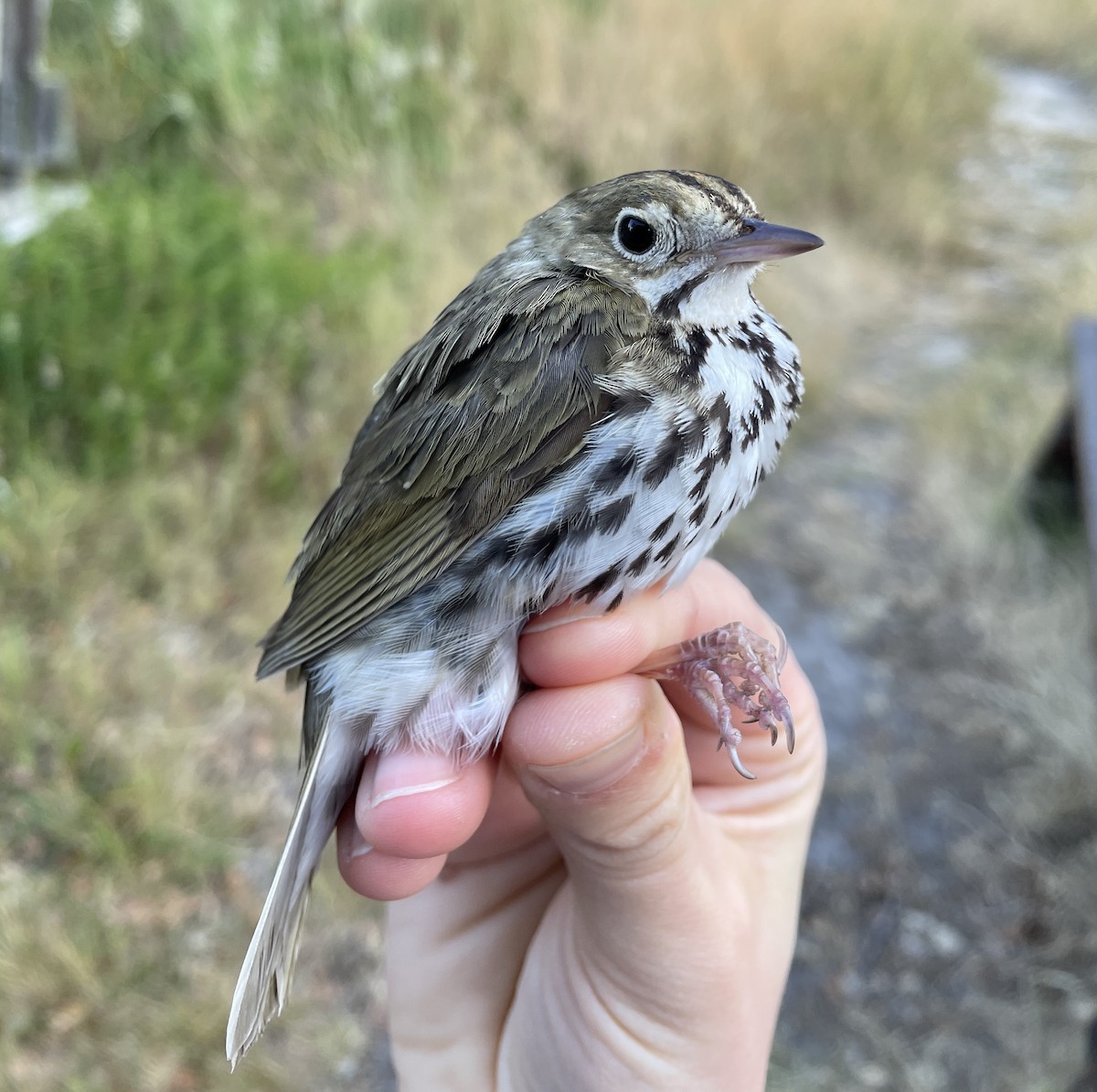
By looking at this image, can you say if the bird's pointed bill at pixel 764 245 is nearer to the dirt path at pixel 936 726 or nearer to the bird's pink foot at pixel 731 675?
the bird's pink foot at pixel 731 675

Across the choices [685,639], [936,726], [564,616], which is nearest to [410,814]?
[564,616]

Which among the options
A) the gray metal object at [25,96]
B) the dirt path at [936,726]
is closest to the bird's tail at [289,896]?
the dirt path at [936,726]

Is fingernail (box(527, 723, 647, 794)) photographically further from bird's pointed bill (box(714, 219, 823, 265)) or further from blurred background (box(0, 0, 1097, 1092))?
blurred background (box(0, 0, 1097, 1092))

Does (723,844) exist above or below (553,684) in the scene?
below

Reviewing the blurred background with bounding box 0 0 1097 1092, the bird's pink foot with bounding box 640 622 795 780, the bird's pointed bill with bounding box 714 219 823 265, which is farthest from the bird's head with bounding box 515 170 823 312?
the blurred background with bounding box 0 0 1097 1092

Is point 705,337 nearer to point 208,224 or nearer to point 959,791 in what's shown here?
point 959,791

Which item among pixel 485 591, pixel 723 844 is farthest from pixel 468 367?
pixel 723 844
